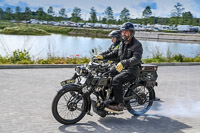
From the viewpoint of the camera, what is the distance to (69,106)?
5434mm

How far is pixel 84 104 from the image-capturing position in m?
5.51

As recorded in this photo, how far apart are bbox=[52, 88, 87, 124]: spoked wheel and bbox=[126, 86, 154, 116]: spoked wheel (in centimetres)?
123

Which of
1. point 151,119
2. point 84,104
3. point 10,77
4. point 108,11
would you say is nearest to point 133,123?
point 151,119

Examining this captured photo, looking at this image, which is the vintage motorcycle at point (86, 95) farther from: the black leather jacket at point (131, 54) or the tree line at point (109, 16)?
the tree line at point (109, 16)

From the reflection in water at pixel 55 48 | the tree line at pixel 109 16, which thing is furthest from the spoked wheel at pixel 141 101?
the tree line at pixel 109 16

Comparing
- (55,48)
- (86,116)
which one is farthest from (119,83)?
(55,48)

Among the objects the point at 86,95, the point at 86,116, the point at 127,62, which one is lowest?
the point at 86,116

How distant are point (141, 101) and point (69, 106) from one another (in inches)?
70.2

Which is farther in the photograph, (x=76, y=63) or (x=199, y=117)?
(x=76, y=63)

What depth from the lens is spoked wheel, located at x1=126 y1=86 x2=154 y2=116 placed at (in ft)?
20.3

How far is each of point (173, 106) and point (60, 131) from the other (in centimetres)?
352

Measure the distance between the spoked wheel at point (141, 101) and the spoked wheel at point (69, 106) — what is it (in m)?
1.23

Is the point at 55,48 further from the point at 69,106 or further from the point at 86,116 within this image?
the point at 69,106

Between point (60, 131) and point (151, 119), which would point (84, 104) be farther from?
point (151, 119)
